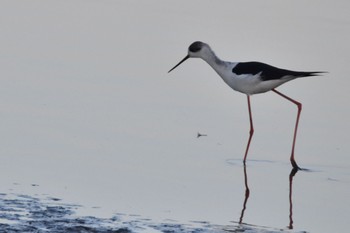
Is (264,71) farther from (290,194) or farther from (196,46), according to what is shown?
(290,194)

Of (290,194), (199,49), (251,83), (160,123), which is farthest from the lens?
(199,49)

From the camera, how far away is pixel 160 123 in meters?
10.0

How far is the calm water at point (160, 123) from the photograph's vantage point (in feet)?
23.2

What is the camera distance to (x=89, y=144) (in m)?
8.88

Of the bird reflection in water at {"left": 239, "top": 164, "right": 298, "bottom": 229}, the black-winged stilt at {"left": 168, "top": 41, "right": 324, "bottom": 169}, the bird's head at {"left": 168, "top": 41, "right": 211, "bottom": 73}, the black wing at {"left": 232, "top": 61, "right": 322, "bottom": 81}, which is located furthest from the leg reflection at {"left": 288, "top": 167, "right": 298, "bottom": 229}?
the bird's head at {"left": 168, "top": 41, "right": 211, "bottom": 73}

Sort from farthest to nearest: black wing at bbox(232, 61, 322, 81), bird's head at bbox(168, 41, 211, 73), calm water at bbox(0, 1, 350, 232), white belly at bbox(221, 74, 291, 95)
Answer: bird's head at bbox(168, 41, 211, 73)
white belly at bbox(221, 74, 291, 95)
black wing at bbox(232, 61, 322, 81)
calm water at bbox(0, 1, 350, 232)

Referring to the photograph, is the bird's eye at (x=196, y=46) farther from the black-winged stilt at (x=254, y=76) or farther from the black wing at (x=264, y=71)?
the black wing at (x=264, y=71)


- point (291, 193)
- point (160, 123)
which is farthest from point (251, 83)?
point (291, 193)

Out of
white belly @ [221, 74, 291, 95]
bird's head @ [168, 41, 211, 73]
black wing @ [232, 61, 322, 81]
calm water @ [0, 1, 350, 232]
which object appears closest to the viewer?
calm water @ [0, 1, 350, 232]

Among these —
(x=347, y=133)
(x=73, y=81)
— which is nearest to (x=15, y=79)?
(x=73, y=81)

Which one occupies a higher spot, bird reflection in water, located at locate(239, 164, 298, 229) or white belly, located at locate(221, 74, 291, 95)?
white belly, located at locate(221, 74, 291, 95)

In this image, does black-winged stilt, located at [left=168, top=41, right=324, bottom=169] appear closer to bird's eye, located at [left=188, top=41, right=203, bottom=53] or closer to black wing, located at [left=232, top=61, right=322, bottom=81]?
black wing, located at [left=232, top=61, right=322, bottom=81]

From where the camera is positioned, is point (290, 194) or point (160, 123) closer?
point (290, 194)

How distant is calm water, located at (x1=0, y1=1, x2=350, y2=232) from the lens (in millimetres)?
7078
